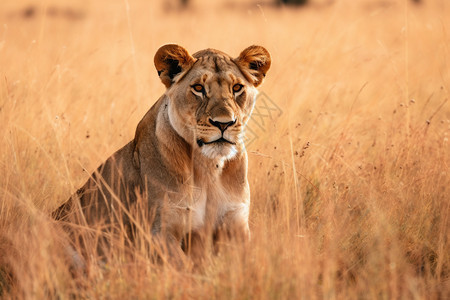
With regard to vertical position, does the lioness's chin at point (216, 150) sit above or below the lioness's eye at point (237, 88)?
below

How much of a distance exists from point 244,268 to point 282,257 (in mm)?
176

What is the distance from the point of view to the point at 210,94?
11.3 feet

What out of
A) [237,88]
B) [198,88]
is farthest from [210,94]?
[237,88]

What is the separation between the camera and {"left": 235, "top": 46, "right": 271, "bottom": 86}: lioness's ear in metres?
3.68

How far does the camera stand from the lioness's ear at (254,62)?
368 cm

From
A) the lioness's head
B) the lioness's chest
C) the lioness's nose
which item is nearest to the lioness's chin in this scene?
the lioness's head

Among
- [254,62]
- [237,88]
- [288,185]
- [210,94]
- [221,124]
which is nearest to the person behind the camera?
[221,124]

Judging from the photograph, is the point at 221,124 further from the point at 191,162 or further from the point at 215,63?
the point at 215,63

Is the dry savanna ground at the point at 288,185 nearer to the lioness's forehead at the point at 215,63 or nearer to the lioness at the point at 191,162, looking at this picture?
the lioness at the point at 191,162

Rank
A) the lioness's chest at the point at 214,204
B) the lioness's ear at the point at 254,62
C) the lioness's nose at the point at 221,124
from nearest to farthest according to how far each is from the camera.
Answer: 1. the lioness's nose at the point at 221,124
2. the lioness's chest at the point at 214,204
3. the lioness's ear at the point at 254,62

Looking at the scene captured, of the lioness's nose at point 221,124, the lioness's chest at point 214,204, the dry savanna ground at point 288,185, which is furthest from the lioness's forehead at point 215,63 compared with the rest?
the lioness's chest at point 214,204

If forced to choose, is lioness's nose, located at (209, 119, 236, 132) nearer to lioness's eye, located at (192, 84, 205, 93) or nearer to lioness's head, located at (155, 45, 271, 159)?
lioness's head, located at (155, 45, 271, 159)

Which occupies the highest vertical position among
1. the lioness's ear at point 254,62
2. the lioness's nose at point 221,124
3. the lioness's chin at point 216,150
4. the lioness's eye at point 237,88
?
the lioness's ear at point 254,62

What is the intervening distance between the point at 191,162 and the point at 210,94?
38 centimetres
